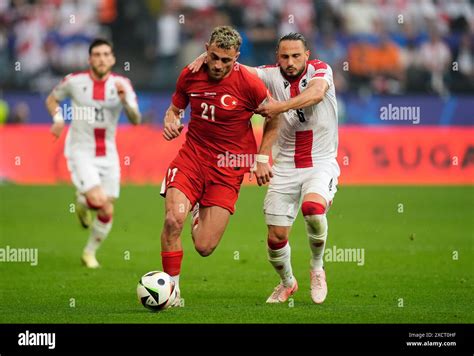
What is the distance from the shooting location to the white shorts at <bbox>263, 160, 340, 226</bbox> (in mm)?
10500

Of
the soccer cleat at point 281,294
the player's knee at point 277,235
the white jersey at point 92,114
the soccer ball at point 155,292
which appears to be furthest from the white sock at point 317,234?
the white jersey at point 92,114

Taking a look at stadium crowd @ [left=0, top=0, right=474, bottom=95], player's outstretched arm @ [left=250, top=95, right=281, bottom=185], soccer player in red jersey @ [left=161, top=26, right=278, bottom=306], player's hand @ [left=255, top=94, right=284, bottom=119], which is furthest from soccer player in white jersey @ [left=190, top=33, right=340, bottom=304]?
stadium crowd @ [left=0, top=0, right=474, bottom=95]

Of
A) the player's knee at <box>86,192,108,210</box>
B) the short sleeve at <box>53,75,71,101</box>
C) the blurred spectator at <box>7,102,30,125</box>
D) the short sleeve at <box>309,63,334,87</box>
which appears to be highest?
the blurred spectator at <box>7,102,30,125</box>

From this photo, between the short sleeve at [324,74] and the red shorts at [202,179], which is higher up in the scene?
the short sleeve at [324,74]

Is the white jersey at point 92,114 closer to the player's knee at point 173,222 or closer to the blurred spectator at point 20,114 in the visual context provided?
the player's knee at point 173,222

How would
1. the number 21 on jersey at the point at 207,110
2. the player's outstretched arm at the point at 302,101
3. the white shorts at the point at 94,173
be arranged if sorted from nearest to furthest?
the player's outstretched arm at the point at 302,101, the number 21 on jersey at the point at 207,110, the white shorts at the point at 94,173

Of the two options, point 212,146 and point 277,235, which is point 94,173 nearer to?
point 212,146

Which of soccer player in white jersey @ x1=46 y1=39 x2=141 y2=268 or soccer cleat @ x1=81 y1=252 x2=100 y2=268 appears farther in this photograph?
soccer player in white jersey @ x1=46 y1=39 x2=141 y2=268

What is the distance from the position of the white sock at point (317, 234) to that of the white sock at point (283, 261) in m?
0.25

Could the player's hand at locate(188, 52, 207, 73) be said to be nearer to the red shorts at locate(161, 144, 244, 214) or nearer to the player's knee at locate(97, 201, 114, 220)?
the red shorts at locate(161, 144, 244, 214)

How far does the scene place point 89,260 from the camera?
13758 millimetres

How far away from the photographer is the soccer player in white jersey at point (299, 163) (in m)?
10.4

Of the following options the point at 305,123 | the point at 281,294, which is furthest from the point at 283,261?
the point at 305,123

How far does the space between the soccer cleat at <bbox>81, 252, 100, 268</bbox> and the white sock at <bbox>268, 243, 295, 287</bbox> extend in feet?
12.1
